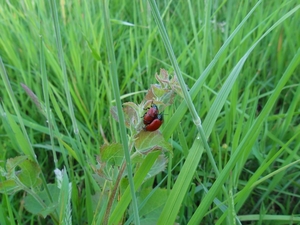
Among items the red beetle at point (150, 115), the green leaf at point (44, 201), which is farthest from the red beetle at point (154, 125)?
the green leaf at point (44, 201)

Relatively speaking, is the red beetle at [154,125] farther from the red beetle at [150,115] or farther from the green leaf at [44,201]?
the green leaf at [44,201]

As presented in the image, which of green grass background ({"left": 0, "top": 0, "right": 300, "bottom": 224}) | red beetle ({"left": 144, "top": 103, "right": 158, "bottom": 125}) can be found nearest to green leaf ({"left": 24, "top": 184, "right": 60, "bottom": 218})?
green grass background ({"left": 0, "top": 0, "right": 300, "bottom": 224})

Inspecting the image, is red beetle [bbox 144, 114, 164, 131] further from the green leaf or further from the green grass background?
the green leaf

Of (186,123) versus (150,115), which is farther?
(186,123)

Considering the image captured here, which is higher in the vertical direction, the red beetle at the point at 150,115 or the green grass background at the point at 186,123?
the red beetle at the point at 150,115

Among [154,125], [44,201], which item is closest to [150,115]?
[154,125]

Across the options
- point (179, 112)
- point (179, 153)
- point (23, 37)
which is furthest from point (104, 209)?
point (23, 37)

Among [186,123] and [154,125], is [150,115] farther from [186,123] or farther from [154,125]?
[186,123]

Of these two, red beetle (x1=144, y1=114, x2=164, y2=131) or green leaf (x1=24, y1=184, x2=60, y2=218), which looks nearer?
red beetle (x1=144, y1=114, x2=164, y2=131)
